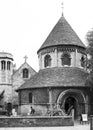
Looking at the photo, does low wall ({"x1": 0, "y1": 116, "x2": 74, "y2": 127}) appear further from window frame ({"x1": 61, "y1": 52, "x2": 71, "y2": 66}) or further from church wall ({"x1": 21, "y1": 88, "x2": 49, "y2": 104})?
window frame ({"x1": 61, "y1": 52, "x2": 71, "y2": 66})

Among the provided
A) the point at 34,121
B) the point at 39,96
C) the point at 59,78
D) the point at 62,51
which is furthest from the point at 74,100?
the point at 34,121

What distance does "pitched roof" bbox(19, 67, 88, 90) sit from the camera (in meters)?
31.9

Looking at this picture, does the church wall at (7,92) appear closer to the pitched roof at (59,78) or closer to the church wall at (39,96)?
the pitched roof at (59,78)

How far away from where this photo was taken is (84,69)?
36.9 m

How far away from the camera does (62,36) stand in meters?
36.9

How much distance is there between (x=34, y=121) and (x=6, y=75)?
21557 mm

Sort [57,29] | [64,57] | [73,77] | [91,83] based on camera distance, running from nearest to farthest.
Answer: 1. [91,83]
2. [73,77]
3. [64,57]
4. [57,29]

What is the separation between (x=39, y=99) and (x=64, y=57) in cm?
681

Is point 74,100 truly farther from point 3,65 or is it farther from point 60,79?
point 3,65

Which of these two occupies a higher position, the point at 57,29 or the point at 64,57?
the point at 57,29

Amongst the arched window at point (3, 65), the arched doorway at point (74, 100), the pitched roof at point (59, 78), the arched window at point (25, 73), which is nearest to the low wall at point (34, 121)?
the arched doorway at point (74, 100)

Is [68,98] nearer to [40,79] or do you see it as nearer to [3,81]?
[40,79]

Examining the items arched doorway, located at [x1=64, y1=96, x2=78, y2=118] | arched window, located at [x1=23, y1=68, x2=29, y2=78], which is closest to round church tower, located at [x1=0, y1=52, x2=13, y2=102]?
arched window, located at [x1=23, y1=68, x2=29, y2=78]

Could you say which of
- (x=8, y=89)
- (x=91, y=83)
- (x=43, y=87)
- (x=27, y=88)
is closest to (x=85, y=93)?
(x=91, y=83)
